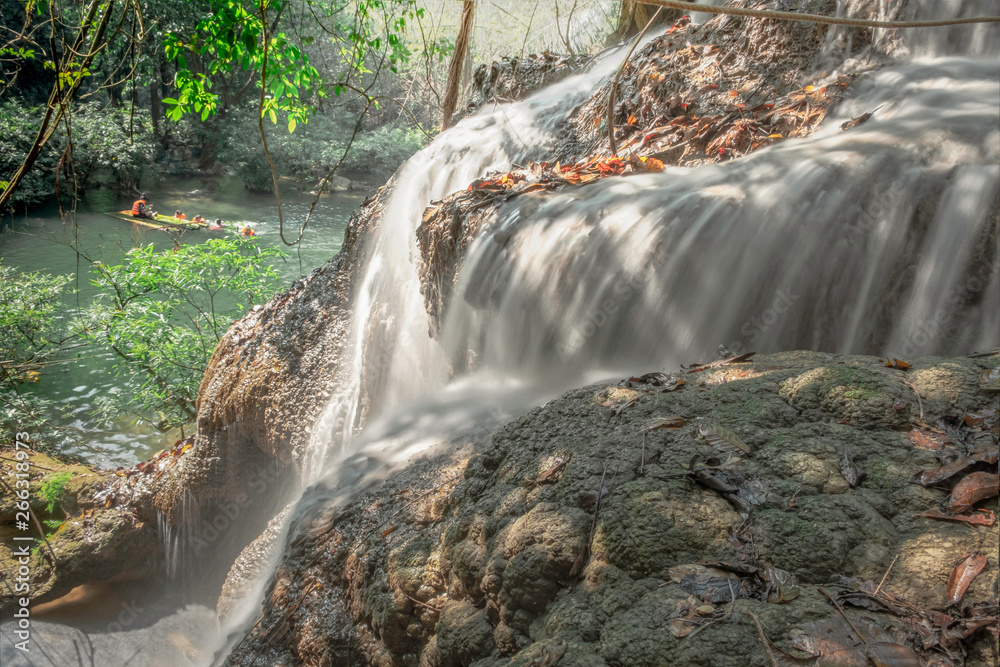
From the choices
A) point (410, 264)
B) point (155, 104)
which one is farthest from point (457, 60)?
point (155, 104)

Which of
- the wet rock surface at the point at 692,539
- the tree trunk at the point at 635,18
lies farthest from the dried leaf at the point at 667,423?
the tree trunk at the point at 635,18

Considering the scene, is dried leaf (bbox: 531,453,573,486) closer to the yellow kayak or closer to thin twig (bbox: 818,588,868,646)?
thin twig (bbox: 818,588,868,646)

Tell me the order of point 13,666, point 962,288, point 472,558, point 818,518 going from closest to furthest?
point 818,518 < point 472,558 < point 962,288 < point 13,666

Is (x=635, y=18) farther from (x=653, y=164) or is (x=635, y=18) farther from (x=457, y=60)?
(x=653, y=164)

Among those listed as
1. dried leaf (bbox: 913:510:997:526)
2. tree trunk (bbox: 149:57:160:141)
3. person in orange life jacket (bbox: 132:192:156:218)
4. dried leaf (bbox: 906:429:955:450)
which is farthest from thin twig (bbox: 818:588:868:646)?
tree trunk (bbox: 149:57:160:141)

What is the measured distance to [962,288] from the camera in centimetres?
272

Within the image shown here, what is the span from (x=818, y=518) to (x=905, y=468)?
318 millimetres

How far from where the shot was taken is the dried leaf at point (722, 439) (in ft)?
5.74

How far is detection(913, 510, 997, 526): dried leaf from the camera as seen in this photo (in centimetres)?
131

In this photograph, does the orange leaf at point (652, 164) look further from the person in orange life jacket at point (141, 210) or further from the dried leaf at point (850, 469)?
the person in orange life jacket at point (141, 210)

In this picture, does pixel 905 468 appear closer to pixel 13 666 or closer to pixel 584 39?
pixel 13 666

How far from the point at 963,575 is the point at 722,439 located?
0.65 metres

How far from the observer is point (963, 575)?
1223mm

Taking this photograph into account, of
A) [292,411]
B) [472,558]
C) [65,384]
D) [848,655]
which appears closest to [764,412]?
[848,655]
